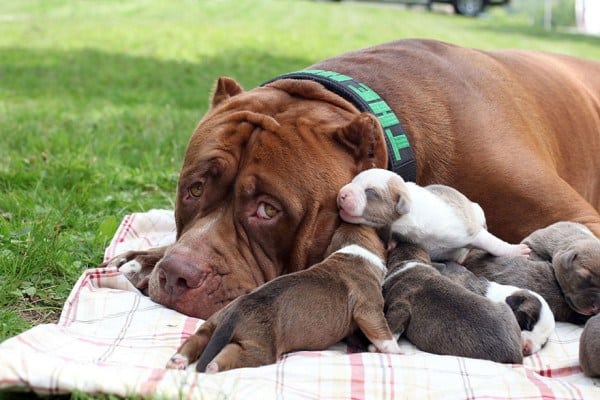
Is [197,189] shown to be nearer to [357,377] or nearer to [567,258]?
[357,377]

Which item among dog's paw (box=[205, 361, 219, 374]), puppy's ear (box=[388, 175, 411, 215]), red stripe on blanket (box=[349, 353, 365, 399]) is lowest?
red stripe on blanket (box=[349, 353, 365, 399])

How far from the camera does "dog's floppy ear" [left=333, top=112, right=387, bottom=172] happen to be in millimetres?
3723

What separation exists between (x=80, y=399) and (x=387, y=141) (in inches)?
75.0

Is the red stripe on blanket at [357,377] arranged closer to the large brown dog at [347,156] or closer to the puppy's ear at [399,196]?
the large brown dog at [347,156]

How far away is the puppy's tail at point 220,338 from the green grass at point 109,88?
92 cm

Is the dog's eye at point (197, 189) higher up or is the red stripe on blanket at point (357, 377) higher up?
the dog's eye at point (197, 189)

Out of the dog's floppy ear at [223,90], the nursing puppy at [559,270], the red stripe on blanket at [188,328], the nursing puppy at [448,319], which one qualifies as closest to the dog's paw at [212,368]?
the red stripe on blanket at [188,328]

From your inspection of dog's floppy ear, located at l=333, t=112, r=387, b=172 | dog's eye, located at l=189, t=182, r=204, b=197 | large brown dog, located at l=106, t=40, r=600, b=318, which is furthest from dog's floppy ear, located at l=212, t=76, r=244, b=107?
dog's floppy ear, located at l=333, t=112, r=387, b=172

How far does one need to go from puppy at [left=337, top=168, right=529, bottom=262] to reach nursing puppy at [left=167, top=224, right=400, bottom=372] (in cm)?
29

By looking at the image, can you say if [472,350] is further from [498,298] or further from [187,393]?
[187,393]

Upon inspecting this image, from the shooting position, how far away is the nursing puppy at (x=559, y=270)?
3607 millimetres

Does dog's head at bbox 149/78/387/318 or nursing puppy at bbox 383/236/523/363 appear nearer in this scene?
nursing puppy at bbox 383/236/523/363

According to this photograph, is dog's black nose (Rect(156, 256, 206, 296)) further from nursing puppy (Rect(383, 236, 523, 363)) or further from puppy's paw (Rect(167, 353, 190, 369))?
nursing puppy (Rect(383, 236, 523, 363))

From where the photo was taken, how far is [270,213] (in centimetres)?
363
